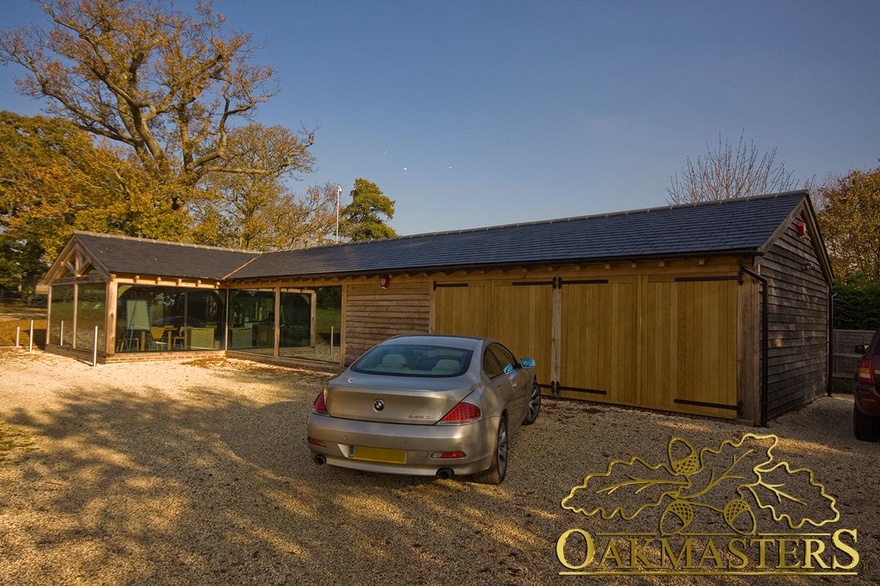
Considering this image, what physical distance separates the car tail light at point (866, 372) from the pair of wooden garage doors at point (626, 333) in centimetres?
170

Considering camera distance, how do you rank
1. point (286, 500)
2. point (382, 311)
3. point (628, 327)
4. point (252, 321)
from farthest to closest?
point (252, 321)
point (382, 311)
point (628, 327)
point (286, 500)

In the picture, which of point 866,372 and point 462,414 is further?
point 866,372

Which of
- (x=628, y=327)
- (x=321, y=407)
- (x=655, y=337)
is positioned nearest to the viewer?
(x=321, y=407)

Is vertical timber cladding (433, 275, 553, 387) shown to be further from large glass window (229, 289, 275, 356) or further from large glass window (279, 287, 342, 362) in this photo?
large glass window (229, 289, 275, 356)

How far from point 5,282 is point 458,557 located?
36417 millimetres

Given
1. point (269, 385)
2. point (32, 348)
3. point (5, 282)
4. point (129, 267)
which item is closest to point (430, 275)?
point (269, 385)

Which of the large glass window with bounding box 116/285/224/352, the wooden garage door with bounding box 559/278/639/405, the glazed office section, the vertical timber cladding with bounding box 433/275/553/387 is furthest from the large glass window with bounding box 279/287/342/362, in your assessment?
the wooden garage door with bounding box 559/278/639/405

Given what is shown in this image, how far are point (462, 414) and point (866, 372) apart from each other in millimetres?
6046

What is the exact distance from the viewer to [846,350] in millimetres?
15477

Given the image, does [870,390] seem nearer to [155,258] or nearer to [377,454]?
[377,454]

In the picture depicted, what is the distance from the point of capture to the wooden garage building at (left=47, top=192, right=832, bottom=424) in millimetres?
8758

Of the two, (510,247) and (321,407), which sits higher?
(510,247)

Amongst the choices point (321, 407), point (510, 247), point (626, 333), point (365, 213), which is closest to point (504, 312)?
point (510, 247)
